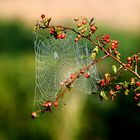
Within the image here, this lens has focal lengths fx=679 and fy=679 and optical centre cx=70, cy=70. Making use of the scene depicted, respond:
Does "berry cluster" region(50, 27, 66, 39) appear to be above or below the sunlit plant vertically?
above

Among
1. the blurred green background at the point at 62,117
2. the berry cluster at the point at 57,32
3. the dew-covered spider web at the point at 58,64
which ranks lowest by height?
the blurred green background at the point at 62,117

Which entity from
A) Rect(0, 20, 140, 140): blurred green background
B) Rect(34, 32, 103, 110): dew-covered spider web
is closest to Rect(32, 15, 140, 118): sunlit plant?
Rect(34, 32, 103, 110): dew-covered spider web

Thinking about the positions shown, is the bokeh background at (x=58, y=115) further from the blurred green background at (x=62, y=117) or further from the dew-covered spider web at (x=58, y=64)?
the dew-covered spider web at (x=58, y=64)

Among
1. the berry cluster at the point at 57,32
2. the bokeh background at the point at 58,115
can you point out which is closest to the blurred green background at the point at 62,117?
the bokeh background at the point at 58,115

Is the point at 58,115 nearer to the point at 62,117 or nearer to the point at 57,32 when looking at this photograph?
the point at 62,117

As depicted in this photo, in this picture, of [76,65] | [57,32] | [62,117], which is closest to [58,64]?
[76,65]

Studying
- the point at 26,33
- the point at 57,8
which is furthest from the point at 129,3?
the point at 26,33

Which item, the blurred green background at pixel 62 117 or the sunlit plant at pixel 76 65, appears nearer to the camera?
the sunlit plant at pixel 76 65

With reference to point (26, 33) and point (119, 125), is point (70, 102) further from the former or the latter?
point (26, 33)

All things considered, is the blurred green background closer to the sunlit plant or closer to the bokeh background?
the bokeh background
